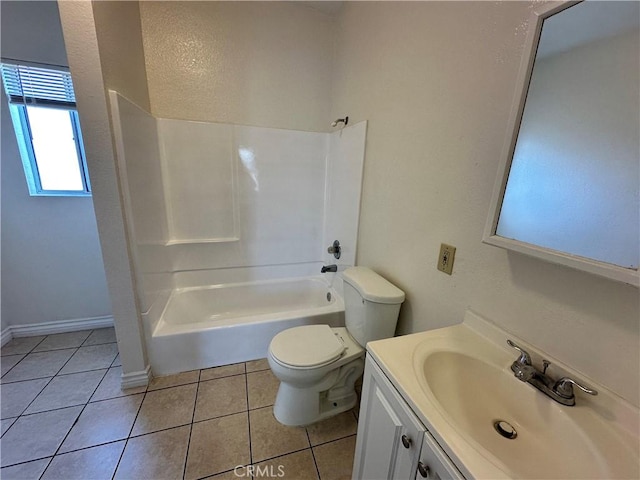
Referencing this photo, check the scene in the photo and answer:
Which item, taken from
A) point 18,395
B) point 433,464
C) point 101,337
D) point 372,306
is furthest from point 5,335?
point 433,464

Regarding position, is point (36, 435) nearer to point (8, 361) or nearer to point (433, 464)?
point (8, 361)

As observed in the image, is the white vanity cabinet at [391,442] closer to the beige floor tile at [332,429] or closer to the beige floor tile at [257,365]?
the beige floor tile at [332,429]

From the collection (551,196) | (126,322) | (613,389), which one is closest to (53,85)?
(126,322)

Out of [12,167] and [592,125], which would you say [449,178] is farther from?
[12,167]

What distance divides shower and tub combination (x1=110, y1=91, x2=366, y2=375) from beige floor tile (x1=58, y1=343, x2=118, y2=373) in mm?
→ 479

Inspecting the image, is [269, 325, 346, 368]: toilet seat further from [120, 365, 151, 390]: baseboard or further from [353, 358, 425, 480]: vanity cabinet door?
[120, 365, 151, 390]: baseboard

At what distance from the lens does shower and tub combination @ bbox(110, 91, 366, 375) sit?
1.70m

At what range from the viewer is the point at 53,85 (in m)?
1.80

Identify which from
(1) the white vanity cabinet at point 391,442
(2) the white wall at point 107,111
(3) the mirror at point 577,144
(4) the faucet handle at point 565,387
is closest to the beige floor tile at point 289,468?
(1) the white vanity cabinet at point 391,442

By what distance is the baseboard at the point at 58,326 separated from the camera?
202cm

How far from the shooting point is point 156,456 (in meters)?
1.24

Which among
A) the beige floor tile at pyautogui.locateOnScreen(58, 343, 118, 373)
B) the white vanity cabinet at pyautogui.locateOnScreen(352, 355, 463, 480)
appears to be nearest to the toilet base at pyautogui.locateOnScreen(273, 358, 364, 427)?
the white vanity cabinet at pyautogui.locateOnScreen(352, 355, 463, 480)

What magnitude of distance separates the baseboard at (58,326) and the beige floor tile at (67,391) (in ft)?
1.92

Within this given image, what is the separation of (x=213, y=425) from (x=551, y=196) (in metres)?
1.83
